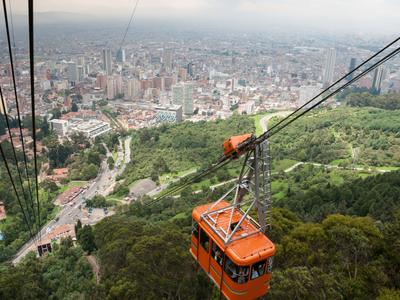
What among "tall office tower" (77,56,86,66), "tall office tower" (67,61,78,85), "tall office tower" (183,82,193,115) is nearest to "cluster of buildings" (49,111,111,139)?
"tall office tower" (183,82,193,115)

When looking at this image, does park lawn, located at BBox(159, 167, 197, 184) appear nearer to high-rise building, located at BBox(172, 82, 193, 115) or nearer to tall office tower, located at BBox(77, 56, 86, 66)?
high-rise building, located at BBox(172, 82, 193, 115)

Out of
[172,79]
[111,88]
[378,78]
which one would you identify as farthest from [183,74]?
[378,78]

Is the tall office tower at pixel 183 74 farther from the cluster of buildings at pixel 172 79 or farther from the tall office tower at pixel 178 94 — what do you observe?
the tall office tower at pixel 178 94

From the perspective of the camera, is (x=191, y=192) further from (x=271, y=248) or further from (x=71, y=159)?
(x=271, y=248)

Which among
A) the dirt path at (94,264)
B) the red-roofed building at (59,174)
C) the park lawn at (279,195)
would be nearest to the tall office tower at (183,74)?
the red-roofed building at (59,174)

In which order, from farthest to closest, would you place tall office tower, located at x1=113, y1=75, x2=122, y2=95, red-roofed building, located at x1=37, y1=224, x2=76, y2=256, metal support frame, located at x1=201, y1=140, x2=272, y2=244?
tall office tower, located at x1=113, y1=75, x2=122, y2=95, red-roofed building, located at x1=37, y1=224, x2=76, y2=256, metal support frame, located at x1=201, y1=140, x2=272, y2=244

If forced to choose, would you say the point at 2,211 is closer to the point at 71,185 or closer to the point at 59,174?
the point at 71,185

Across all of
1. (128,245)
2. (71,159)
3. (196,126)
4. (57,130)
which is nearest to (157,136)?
(196,126)
